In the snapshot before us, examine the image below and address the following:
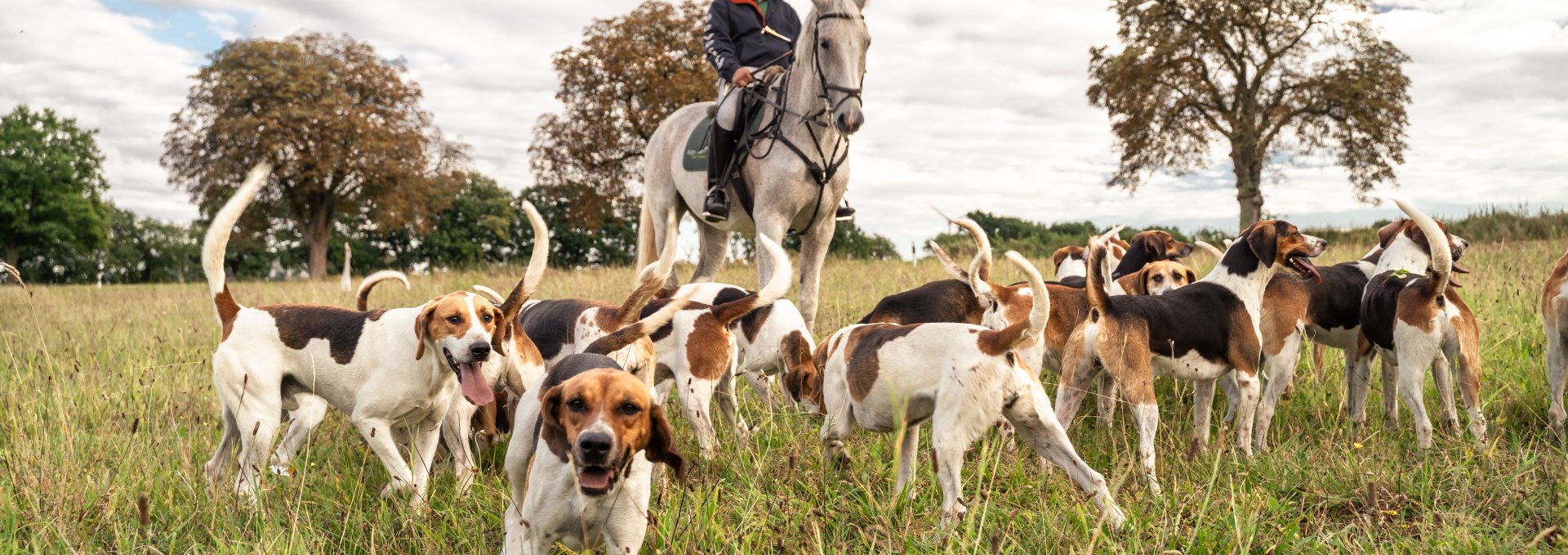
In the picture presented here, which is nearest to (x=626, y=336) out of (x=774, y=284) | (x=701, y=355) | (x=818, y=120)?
(x=774, y=284)

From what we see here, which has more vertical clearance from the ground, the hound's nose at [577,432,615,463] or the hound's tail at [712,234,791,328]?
the hound's tail at [712,234,791,328]

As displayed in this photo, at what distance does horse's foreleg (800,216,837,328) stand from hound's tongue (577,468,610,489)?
5050 millimetres

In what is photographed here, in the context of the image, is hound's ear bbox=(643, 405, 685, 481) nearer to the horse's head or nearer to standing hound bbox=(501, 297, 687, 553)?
standing hound bbox=(501, 297, 687, 553)

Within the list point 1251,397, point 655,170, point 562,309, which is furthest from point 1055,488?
point 655,170

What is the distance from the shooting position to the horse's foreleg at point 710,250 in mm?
9852

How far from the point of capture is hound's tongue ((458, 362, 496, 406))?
4.41 meters

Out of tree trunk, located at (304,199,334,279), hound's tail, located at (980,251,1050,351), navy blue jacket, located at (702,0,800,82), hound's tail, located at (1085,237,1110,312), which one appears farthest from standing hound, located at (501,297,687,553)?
tree trunk, located at (304,199,334,279)

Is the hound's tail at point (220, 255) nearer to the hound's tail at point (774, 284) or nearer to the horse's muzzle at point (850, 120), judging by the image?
the hound's tail at point (774, 284)

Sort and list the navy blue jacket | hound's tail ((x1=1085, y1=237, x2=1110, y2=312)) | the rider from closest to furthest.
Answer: hound's tail ((x1=1085, y1=237, x2=1110, y2=312)) → the rider → the navy blue jacket

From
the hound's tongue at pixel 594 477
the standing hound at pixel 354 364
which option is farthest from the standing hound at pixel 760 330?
the hound's tongue at pixel 594 477

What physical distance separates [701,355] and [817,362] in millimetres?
707

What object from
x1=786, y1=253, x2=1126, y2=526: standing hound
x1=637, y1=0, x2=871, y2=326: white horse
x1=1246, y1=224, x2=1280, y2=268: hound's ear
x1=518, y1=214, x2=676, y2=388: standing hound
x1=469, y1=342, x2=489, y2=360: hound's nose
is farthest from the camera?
x1=637, y1=0, x2=871, y2=326: white horse

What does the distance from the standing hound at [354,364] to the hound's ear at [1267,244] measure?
12.9 ft

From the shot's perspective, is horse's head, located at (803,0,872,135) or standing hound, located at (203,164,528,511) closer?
standing hound, located at (203,164,528,511)
